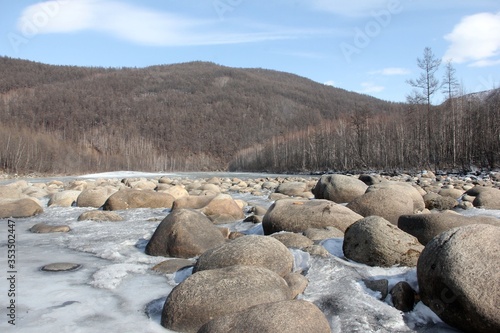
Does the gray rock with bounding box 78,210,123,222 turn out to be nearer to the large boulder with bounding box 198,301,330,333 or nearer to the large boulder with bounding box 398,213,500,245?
the large boulder with bounding box 398,213,500,245

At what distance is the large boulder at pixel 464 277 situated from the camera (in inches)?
147

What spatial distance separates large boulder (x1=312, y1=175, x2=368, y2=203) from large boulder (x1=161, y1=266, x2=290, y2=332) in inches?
284

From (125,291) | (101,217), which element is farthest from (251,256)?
(101,217)

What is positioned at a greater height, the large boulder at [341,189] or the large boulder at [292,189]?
the large boulder at [341,189]

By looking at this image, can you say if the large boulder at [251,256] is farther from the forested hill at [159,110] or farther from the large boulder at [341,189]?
the forested hill at [159,110]

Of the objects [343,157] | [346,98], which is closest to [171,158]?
[343,157]

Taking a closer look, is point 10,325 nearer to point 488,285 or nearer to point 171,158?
point 488,285

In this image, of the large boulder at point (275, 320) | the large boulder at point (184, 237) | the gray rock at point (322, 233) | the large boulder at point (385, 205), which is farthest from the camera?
the large boulder at point (385, 205)

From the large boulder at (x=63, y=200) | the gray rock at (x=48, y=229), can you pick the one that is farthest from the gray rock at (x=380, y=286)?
the large boulder at (x=63, y=200)

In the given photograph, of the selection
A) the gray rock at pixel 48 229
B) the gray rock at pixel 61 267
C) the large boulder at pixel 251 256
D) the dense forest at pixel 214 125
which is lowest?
the gray rock at pixel 61 267

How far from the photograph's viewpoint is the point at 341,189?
37.7ft

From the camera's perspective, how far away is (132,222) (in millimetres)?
9883

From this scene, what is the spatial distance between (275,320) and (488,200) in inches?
378

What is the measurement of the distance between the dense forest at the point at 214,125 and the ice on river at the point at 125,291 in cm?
3162
